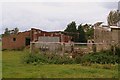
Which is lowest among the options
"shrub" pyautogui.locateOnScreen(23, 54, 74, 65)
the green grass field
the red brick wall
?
the green grass field

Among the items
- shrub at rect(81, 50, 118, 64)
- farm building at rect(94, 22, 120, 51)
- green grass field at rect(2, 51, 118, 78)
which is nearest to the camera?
green grass field at rect(2, 51, 118, 78)

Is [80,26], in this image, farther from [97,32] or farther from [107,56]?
[107,56]

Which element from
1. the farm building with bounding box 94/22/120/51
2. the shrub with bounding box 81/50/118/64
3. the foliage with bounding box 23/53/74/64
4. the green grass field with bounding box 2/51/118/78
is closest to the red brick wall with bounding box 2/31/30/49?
the farm building with bounding box 94/22/120/51

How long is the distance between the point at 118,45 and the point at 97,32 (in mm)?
14861

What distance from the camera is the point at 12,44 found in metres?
54.2

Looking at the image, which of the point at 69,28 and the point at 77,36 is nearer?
the point at 77,36

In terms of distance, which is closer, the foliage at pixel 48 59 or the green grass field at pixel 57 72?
the green grass field at pixel 57 72

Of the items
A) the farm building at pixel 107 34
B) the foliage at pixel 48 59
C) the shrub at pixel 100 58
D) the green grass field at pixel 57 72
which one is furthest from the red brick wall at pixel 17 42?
the green grass field at pixel 57 72

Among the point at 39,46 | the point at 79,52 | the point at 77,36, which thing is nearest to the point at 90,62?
the point at 79,52

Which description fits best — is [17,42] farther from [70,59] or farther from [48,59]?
[70,59]

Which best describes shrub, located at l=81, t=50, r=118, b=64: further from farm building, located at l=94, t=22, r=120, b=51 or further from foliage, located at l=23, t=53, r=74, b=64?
farm building, located at l=94, t=22, r=120, b=51

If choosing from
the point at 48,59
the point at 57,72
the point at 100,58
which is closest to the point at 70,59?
the point at 48,59

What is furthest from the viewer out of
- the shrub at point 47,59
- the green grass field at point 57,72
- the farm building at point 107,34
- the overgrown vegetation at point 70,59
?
the farm building at point 107,34

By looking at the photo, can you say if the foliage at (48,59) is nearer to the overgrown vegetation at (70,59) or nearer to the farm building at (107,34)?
the overgrown vegetation at (70,59)
